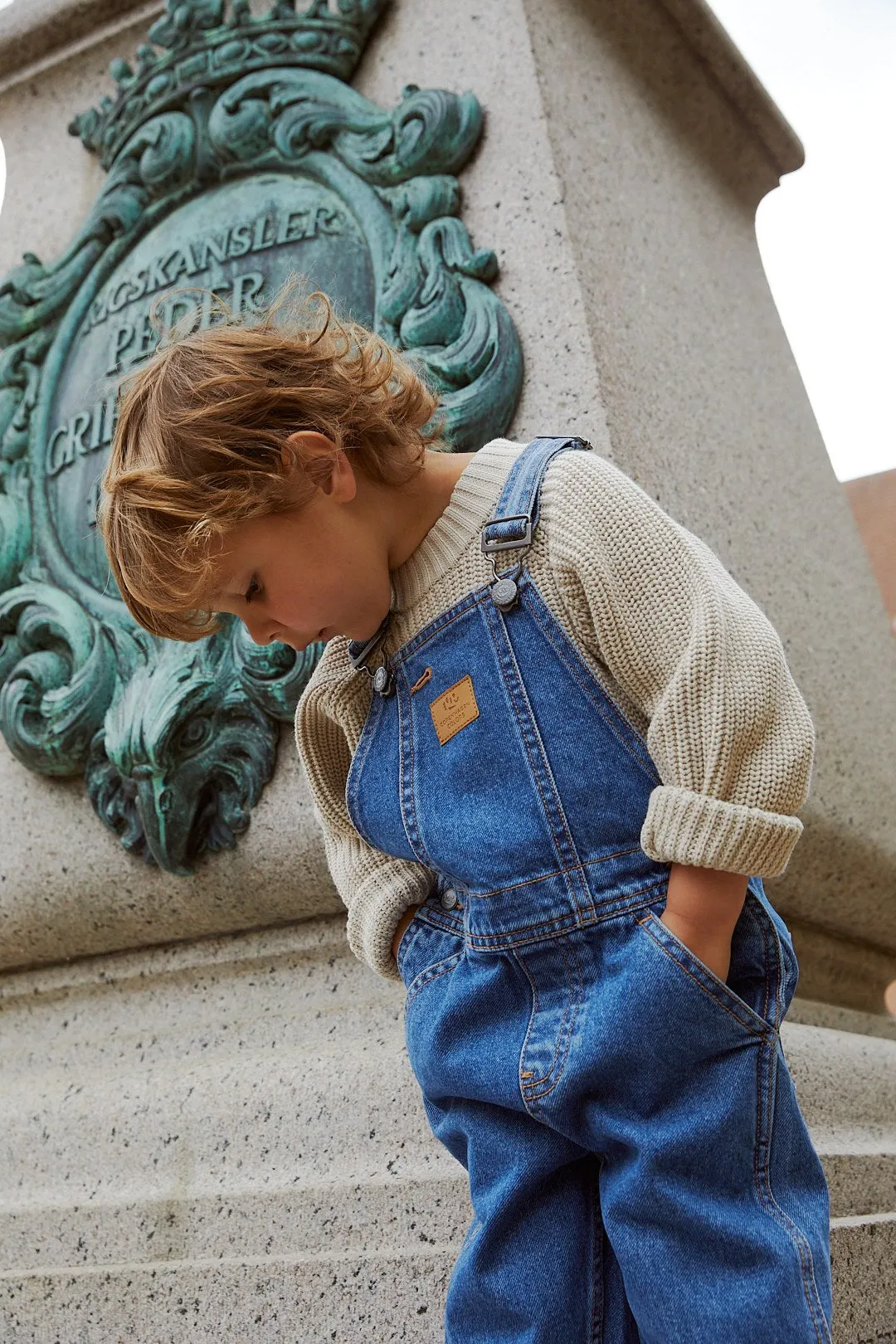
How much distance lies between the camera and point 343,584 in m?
1.16

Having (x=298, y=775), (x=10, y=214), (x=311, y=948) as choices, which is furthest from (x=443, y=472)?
(x=10, y=214)

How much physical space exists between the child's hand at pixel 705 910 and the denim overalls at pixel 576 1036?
1cm

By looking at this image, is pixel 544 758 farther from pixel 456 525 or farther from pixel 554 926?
pixel 456 525

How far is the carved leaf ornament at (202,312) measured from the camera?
202cm

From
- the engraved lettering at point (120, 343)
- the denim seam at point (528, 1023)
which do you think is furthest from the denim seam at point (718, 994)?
the engraved lettering at point (120, 343)

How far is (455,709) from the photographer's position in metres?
1.12

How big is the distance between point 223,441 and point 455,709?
1.08 ft

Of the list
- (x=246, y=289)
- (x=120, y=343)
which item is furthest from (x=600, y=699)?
(x=120, y=343)

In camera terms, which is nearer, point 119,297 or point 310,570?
point 310,570

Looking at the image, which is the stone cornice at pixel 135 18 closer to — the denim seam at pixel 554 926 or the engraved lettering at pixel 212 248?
the engraved lettering at pixel 212 248

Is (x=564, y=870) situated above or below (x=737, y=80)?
below

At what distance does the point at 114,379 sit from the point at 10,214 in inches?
32.4

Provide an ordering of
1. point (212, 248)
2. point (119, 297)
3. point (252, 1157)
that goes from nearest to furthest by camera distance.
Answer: point (252, 1157) → point (212, 248) → point (119, 297)

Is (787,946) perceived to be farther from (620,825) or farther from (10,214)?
(10,214)
